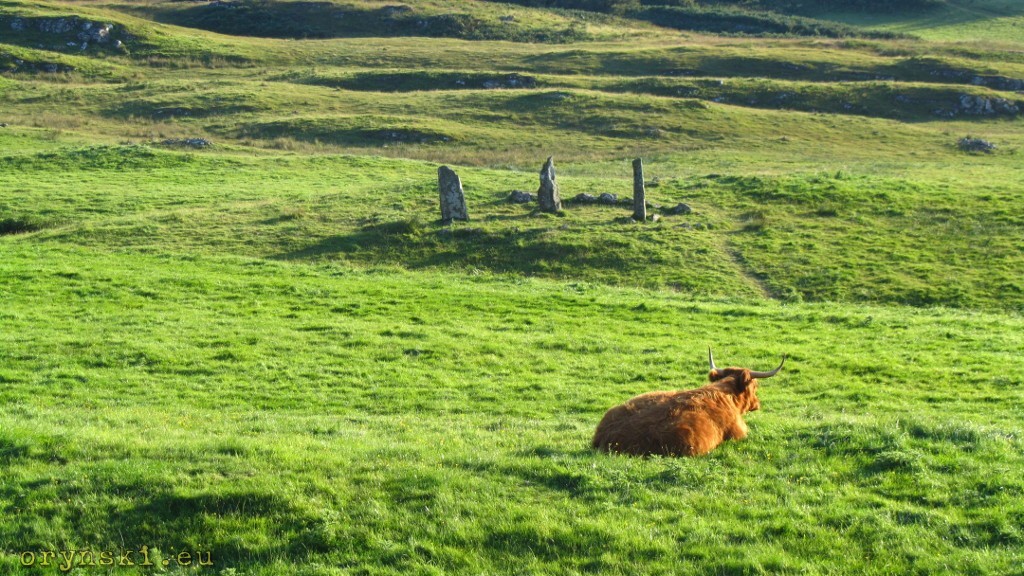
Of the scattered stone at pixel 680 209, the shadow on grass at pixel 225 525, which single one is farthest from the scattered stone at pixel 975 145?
the shadow on grass at pixel 225 525

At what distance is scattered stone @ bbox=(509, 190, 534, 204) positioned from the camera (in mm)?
38812

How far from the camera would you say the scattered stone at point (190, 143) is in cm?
5389

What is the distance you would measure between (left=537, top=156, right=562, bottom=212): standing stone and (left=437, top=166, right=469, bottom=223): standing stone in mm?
3810

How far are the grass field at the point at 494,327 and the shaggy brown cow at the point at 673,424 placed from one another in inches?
17.2

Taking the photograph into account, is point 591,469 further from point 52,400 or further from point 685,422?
point 52,400

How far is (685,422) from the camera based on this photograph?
11.3 metres

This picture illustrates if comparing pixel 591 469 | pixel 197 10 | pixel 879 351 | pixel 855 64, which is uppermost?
pixel 197 10

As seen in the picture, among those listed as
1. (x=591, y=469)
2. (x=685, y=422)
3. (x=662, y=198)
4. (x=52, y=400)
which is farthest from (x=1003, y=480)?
(x=662, y=198)

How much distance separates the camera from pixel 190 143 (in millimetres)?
54219

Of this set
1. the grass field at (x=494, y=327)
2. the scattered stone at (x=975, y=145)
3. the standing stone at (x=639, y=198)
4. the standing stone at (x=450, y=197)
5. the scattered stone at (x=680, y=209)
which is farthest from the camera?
the scattered stone at (x=975, y=145)

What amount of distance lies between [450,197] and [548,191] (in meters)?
4.66

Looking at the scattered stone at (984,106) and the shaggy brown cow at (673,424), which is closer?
the shaggy brown cow at (673,424)

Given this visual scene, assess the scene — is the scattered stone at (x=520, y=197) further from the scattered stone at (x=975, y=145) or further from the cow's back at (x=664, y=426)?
the scattered stone at (x=975, y=145)

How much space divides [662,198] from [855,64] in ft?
197
